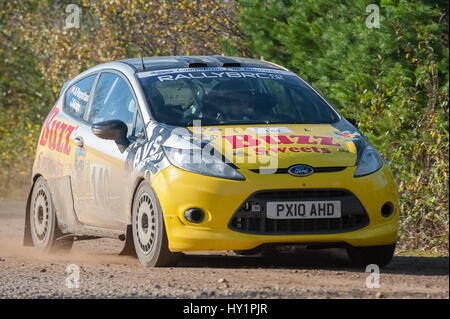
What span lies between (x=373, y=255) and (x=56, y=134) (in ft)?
→ 11.1

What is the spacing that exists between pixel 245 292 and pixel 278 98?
103 inches

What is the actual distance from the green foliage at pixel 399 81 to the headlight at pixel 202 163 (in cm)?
298

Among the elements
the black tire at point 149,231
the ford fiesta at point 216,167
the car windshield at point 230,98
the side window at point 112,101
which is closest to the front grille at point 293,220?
→ the ford fiesta at point 216,167

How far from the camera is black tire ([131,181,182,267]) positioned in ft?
25.4

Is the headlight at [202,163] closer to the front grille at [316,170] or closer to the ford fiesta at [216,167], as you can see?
the ford fiesta at [216,167]

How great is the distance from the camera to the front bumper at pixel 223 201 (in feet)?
24.6

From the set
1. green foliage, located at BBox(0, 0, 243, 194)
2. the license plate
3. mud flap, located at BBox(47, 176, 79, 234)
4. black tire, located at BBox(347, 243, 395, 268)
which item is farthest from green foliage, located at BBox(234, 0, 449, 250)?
mud flap, located at BBox(47, 176, 79, 234)

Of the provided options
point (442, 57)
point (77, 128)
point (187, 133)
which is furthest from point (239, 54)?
point (187, 133)

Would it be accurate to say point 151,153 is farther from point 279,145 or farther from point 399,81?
point 399,81

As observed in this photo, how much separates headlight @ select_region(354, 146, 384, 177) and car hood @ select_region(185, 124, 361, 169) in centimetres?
7

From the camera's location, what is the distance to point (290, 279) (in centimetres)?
731

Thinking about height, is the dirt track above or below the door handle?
below

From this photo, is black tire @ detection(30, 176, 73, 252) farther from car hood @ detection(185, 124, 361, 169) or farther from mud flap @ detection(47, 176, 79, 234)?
car hood @ detection(185, 124, 361, 169)

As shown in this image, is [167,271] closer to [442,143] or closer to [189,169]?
[189,169]
